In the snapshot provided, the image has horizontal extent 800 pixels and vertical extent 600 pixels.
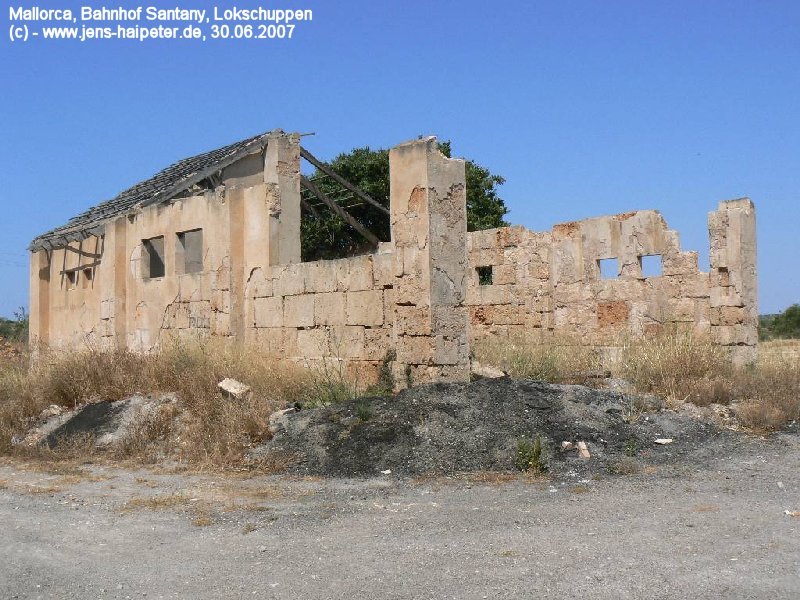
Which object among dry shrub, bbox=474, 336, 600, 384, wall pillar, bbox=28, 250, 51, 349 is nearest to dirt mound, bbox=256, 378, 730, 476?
dry shrub, bbox=474, 336, 600, 384

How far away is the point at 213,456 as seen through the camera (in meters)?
8.02

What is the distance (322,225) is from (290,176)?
448 inches

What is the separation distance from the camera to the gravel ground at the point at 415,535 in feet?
14.0

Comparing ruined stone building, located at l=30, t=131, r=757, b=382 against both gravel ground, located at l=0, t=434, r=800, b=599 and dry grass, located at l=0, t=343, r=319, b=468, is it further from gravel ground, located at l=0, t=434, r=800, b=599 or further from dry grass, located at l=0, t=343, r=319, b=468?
gravel ground, located at l=0, t=434, r=800, b=599

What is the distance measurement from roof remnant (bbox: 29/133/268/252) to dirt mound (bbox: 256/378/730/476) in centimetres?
900

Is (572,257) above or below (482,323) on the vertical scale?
above

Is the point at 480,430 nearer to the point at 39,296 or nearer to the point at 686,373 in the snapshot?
the point at 686,373

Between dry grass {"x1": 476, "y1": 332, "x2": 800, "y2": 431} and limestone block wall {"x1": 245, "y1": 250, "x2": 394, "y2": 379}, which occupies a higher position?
limestone block wall {"x1": 245, "y1": 250, "x2": 394, "y2": 379}

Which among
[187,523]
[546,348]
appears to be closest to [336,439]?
[187,523]

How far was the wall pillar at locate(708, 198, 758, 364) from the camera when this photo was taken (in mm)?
13219

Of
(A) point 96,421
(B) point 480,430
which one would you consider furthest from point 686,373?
(A) point 96,421

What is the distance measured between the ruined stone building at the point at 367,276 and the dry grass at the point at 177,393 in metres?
1.11

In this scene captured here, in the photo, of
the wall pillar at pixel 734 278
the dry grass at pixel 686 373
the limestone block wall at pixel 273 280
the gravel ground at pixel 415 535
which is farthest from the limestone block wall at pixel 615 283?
the gravel ground at pixel 415 535

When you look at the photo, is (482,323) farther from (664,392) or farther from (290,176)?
(664,392)
